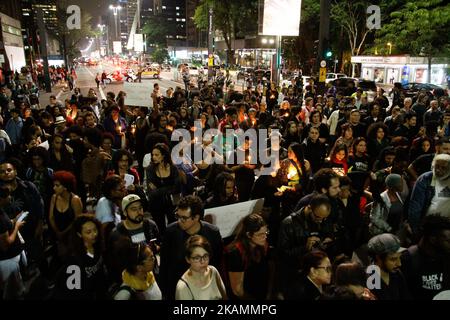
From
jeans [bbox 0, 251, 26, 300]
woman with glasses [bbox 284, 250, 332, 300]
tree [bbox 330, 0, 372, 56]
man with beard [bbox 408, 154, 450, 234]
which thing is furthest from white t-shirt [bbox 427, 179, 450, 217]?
tree [bbox 330, 0, 372, 56]

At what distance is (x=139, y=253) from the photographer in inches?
125

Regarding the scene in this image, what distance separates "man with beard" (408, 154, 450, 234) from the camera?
460 centimetres

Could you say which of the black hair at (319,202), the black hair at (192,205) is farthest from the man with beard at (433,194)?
the black hair at (192,205)

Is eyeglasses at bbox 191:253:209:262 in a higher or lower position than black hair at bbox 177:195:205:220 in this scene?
lower

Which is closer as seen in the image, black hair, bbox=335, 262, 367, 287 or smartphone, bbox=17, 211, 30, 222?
black hair, bbox=335, 262, 367, 287

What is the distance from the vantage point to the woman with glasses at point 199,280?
120 inches

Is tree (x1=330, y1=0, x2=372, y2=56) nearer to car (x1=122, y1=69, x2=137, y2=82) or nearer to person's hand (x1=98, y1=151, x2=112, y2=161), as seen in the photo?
car (x1=122, y1=69, x2=137, y2=82)

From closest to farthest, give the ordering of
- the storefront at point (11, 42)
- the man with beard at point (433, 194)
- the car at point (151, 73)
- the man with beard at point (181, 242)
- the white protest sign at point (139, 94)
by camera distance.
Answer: the man with beard at point (181, 242) < the man with beard at point (433, 194) < the white protest sign at point (139, 94) < the storefront at point (11, 42) < the car at point (151, 73)

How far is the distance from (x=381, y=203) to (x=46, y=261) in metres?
4.22

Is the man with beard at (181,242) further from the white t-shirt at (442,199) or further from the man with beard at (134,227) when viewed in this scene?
the white t-shirt at (442,199)

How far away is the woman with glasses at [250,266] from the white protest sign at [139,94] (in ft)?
21.8

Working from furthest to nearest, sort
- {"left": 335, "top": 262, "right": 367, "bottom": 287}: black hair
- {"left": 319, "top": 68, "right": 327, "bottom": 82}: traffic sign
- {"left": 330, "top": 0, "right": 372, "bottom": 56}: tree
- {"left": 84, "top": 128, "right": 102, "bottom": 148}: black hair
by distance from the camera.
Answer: {"left": 330, "top": 0, "right": 372, "bottom": 56}: tree, {"left": 319, "top": 68, "right": 327, "bottom": 82}: traffic sign, {"left": 84, "top": 128, "right": 102, "bottom": 148}: black hair, {"left": 335, "top": 262, "right": 367, "bottom": 287}: black hair

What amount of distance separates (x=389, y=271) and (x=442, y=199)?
186 cm

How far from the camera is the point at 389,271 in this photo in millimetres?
3256
